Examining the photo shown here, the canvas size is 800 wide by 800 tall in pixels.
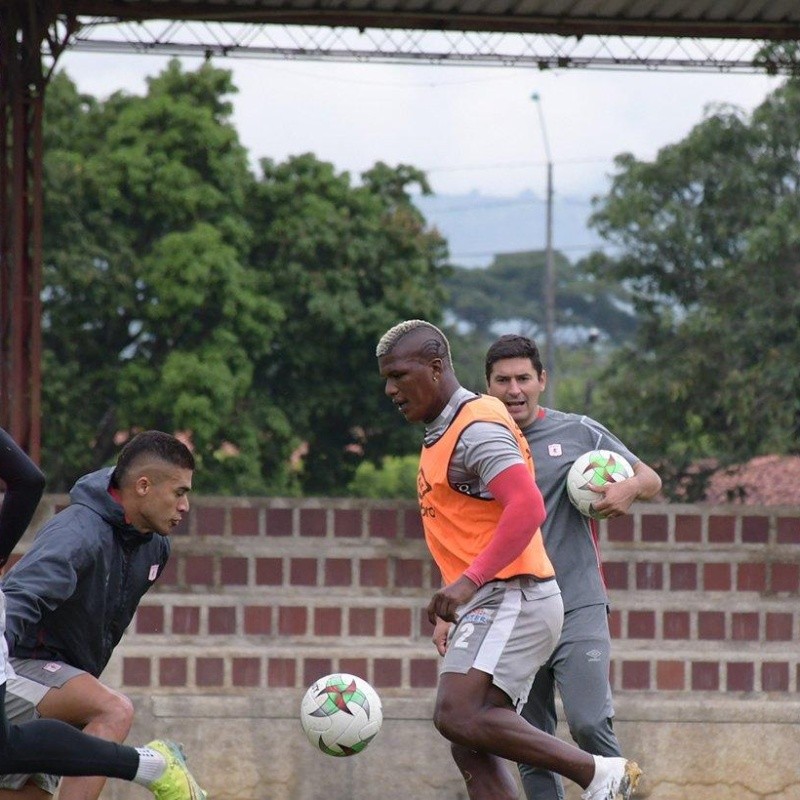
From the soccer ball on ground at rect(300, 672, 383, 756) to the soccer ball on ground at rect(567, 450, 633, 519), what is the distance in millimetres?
1115

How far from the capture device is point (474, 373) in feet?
122

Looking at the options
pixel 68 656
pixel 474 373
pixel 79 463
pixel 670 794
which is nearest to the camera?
pixel 68 656

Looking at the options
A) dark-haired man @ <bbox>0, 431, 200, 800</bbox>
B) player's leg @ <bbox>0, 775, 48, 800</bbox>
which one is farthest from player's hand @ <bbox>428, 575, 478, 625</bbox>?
player's leg @ <bbox>0, 775, 48, 800</bbox>

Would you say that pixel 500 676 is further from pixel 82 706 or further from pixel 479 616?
pixel 82 706

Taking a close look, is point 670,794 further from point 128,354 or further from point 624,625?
point 128,354

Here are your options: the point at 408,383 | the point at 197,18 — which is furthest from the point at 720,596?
Answer: the point at 197,18

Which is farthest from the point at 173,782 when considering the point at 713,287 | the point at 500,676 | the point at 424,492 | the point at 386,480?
the point at 386,480

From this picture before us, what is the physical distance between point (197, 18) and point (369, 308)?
13644mm

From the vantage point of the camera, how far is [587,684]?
6.44m

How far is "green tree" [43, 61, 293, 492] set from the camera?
25.8 m

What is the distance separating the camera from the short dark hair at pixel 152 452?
19.6 ft

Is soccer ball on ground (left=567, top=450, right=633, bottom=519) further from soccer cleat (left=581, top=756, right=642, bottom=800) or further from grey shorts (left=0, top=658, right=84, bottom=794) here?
grey shorts (left=0, top=658, right=84, bottom=794)

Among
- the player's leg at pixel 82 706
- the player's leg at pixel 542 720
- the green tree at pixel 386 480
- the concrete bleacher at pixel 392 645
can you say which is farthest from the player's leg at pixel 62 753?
the green tree at pixel 386 480

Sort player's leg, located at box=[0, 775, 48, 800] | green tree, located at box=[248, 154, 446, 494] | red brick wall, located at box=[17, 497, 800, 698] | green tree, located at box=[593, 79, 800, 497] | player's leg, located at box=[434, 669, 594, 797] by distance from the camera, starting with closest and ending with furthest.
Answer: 1. player's leg, located at box=[434, 669, 594, 797]
2. player's leg, located at box=[0, 775, 48, 800]
3. red brick wall, located at box=[17, 497, 800, 698]
4. green tree, located at box=[593, 79, 800, 497]
5. green tree, located at box=[248, 154, 446, 494]
